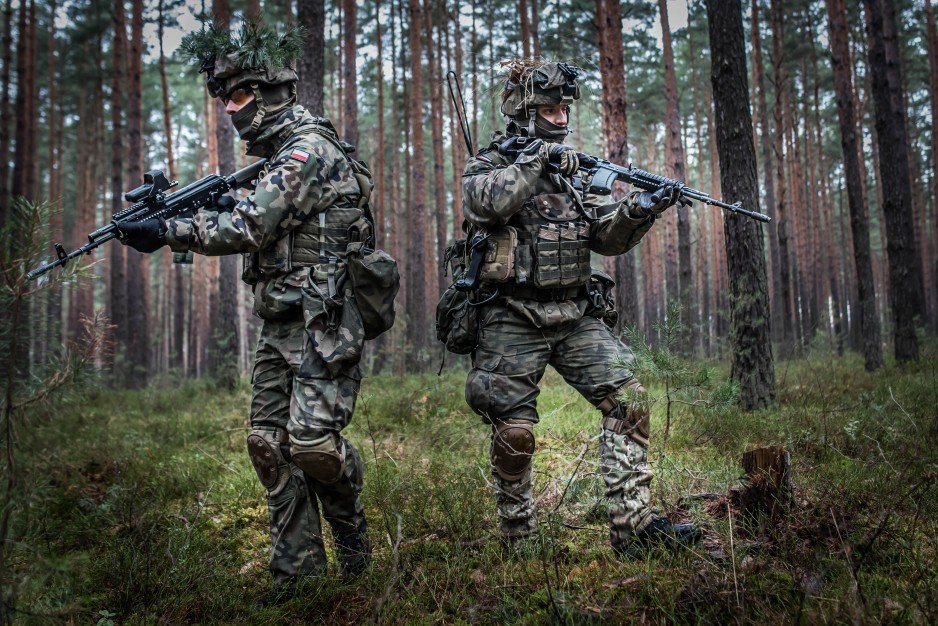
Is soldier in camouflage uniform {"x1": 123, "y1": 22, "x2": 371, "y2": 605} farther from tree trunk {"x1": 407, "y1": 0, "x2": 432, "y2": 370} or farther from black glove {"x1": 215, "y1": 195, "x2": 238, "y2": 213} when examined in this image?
tree trunk {"x1": 407, "y1": 0, "x2": 432, "y2": 370}

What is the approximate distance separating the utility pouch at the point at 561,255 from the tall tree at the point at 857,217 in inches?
353

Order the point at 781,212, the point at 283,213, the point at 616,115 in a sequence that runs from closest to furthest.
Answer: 1. the point at 283,213
2. the point at 616,115
3. the point at 781,212

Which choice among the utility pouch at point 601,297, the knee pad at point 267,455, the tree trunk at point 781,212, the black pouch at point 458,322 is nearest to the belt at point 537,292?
the utility pouch at point 601,297

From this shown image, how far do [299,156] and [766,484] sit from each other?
A: 3.10 meters

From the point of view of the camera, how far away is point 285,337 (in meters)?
3.38

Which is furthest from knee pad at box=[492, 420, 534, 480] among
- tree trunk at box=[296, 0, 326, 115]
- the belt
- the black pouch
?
tree trunk at box=[296, 0, 326, 115]

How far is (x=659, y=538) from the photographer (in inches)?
118

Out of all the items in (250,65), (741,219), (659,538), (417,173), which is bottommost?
(659,538)

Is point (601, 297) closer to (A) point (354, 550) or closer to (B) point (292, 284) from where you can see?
(B) point (292, 284)

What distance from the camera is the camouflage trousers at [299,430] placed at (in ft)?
10.4

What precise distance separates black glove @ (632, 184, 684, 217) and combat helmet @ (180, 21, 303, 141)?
215 centimetres

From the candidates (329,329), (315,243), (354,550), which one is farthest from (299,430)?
(315,243)

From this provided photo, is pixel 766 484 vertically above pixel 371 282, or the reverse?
pixel 371 282

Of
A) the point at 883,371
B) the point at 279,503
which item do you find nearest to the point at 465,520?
the point at 279,503
